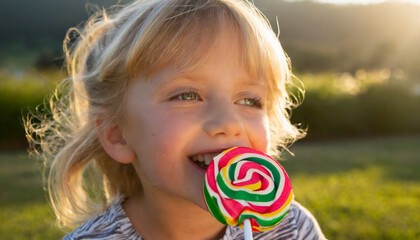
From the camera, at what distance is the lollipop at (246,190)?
1852mm

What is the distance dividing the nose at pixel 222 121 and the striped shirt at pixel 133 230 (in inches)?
26.3

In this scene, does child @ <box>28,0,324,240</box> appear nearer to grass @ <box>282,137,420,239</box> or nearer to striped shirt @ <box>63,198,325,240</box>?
striped shirt @ <box>63,198,325,240</box>

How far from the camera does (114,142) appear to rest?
253 cm

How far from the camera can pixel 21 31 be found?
40.0 metres

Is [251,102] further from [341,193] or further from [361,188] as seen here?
[361,188]

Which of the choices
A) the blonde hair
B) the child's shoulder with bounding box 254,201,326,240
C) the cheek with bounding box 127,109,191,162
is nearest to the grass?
the child's shoulder with bounding box 254,201,326,240

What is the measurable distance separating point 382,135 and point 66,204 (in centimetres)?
1242

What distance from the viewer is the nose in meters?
2.02

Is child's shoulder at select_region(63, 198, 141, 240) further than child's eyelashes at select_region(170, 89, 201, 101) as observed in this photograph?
Yes

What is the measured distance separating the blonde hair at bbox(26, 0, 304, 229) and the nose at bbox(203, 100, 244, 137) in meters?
0.23

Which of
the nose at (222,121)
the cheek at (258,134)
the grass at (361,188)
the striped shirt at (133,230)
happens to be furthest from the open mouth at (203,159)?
the grass at (361,188)

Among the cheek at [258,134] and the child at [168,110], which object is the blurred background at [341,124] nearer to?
the child at [168,110]

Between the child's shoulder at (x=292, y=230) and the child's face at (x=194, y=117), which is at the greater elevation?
the child's face at (x=194, y=117)

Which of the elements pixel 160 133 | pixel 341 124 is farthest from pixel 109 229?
pixel 341 124
